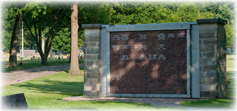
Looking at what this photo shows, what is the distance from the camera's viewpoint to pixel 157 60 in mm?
13430

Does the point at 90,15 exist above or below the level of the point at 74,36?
above

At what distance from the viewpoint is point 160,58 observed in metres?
13.4

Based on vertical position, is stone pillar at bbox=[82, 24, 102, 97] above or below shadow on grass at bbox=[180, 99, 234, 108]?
above

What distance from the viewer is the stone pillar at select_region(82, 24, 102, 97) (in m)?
13.9

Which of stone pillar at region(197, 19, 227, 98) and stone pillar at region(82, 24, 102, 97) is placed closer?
stone pillar at region(197, 19, 227, 98)

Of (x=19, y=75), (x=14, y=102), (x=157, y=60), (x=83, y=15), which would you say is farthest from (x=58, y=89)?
(x=83, y=15)

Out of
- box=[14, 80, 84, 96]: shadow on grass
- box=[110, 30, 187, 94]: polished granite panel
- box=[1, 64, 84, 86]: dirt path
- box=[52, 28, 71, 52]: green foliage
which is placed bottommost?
box=[14, 80, 84, 96]: shadow on grass

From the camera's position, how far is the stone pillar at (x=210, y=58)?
12.9 metres

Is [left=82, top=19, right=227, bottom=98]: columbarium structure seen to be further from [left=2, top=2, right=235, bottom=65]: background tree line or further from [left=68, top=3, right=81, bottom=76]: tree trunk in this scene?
[left=68, top=3, right=81, bottom=76]: tree trunk

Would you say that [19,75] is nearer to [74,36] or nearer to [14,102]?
[74,36]

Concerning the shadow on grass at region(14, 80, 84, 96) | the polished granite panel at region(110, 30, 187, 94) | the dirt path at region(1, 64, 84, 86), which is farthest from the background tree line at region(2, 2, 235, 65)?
the polished granite panel at region(110, 30, 187, 94)

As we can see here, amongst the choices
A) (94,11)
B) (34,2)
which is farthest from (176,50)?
(94,11)

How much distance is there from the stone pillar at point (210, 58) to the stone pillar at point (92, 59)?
387 centimetres

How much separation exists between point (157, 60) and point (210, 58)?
6.29 ft
